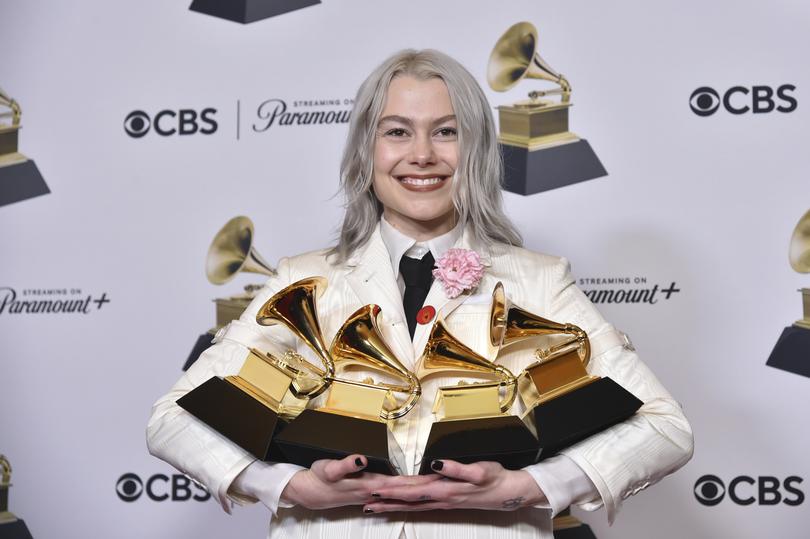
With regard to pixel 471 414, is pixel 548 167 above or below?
above

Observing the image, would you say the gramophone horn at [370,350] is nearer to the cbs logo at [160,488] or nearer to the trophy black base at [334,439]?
the trophy black base at [334,439]

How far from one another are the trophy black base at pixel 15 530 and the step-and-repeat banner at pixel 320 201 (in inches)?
3.1

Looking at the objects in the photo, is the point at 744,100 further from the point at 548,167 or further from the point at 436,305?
the point at 436,305

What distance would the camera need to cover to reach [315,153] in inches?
105

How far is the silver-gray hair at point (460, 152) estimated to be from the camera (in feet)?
5.90

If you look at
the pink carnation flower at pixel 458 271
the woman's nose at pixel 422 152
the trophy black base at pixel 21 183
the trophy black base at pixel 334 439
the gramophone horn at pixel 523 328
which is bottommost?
the trophy black base at pixel 334 439

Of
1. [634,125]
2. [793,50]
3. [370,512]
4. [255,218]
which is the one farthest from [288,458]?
[793,50]

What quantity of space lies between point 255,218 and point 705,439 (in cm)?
133

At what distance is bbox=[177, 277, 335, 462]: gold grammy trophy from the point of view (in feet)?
5.05

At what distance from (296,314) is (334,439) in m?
0.26

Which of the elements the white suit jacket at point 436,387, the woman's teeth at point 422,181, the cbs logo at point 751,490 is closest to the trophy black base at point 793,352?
the cbs logo at point 751,490

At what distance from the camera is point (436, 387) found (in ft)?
5.37

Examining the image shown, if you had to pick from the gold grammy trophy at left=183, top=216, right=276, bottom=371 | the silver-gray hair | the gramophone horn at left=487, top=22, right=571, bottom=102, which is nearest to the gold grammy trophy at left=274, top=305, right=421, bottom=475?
the silver-gray hair

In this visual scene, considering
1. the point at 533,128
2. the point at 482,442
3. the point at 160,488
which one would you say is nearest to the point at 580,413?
the point at 482,442
